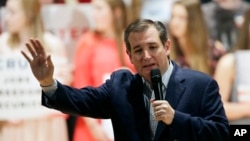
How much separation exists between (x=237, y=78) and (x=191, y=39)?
1.21ft

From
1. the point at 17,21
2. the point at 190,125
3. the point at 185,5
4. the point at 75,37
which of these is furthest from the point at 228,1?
the point at 190,125

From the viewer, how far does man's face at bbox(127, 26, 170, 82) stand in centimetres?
172

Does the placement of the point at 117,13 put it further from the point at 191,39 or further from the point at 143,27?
the point at 143,27

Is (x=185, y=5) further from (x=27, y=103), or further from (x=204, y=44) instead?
(x=27, y=103)

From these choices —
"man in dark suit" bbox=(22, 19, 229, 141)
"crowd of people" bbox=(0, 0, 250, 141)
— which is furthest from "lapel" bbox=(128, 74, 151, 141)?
"crowd of people" bbox=(0, 0, 250, 141)

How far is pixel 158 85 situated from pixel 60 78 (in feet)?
5.43

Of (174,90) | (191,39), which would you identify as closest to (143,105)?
(174,90)

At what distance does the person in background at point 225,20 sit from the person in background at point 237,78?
4 centimetres

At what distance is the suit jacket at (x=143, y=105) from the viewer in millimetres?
1677

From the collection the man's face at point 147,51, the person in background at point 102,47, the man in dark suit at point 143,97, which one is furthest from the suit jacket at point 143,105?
the person in background at point 102,47

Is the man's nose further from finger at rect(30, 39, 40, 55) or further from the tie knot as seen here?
finger at rect(30, 39, 40, 55)

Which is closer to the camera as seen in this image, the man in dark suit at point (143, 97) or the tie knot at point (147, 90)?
the man in dark suit at point (143, 97)

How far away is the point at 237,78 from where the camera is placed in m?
3.34

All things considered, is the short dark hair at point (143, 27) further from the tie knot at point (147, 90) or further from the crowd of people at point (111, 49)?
the crowd of people at point (111, 49)
